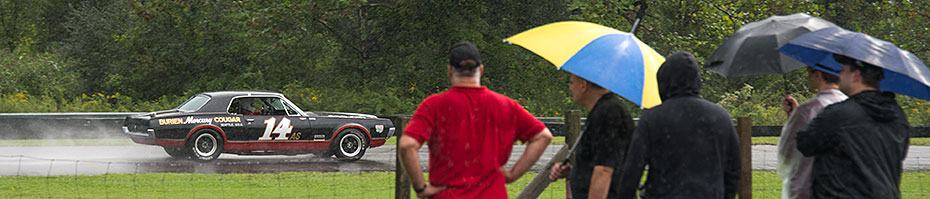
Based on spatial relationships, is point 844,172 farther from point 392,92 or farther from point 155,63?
point 155,63

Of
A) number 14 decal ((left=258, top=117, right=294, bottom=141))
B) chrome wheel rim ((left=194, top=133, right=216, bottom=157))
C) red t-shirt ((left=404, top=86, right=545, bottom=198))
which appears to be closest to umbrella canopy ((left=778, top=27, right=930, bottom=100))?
red t-shirt ((left=404, top=86, right=545, bottom=198))

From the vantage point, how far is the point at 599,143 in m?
4.80

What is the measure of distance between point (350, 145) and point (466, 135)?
13.2 m

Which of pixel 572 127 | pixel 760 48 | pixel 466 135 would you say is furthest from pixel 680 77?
pixel 572 127

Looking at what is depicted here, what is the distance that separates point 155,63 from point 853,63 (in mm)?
30944

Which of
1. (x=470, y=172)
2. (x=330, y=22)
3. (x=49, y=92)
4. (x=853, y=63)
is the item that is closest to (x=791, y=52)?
(x=853, y=63)

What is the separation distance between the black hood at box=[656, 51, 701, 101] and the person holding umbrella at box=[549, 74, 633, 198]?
1.18 ft

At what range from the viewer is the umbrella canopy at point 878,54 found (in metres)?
4.77

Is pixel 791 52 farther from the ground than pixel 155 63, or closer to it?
farther from the ground

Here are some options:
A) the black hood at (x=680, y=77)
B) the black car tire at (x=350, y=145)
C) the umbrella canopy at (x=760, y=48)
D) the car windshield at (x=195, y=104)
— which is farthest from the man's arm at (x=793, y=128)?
the car windshield at (x=195, y=104)

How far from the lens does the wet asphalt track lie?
15.0m

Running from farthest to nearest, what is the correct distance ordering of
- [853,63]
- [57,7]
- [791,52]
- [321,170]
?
[57,7] < [321,170] < [791,52] < [853,63]

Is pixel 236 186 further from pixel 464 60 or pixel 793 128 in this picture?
pixel 464 60

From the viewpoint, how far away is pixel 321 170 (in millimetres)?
15023
